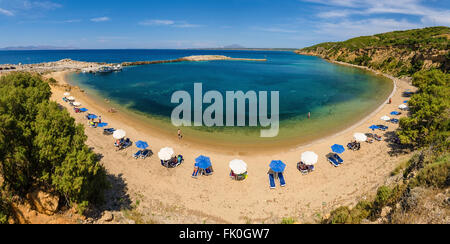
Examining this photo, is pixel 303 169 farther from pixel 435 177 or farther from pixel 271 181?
pixel 435 177

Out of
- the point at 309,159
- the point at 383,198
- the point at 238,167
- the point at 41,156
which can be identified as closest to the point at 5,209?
the point at 41,156

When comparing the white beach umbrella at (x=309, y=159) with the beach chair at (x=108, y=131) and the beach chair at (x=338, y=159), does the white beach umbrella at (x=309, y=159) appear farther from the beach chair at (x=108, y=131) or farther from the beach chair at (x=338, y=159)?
the beach chair at (x=108, y=131)

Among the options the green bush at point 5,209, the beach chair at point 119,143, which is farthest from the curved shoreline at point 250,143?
the green bush at point 5,209

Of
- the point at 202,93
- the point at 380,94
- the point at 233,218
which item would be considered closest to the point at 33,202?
the point at 233,218

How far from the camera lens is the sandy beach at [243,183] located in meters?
14.5

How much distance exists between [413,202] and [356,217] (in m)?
3.04

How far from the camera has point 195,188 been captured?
1720cm

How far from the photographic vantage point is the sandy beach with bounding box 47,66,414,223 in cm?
1453

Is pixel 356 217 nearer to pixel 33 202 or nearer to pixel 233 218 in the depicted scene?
pixel 233 218

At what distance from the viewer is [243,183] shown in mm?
18000

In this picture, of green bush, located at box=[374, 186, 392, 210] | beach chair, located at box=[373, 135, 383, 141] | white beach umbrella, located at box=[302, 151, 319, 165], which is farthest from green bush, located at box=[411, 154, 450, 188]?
beach chair, located at box=[373, 135, 383, 141]
